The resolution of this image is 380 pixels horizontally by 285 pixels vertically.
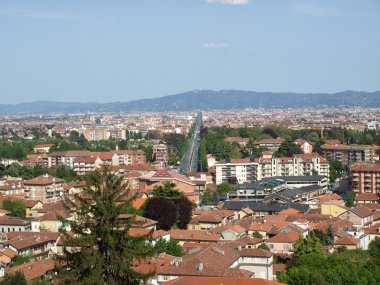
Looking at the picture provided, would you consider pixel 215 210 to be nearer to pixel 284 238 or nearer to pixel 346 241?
pixel 284 238

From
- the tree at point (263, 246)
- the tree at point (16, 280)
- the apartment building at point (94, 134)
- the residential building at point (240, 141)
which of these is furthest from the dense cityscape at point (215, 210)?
the apartment building at point (94, 134)

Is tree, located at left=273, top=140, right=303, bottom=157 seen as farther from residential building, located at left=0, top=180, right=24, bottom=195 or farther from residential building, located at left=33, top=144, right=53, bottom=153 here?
residential building, located at left=33, top=144, right=53, bottom=153

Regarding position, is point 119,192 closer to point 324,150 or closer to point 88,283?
point 88,283

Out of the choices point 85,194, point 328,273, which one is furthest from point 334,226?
point 85,194

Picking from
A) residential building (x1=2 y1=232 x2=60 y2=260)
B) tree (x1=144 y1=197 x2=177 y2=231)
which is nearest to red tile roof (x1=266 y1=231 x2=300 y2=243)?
tree (x1=144 y1=197 x2=177 y2=231)

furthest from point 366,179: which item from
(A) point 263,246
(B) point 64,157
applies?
(B) point 64,157
